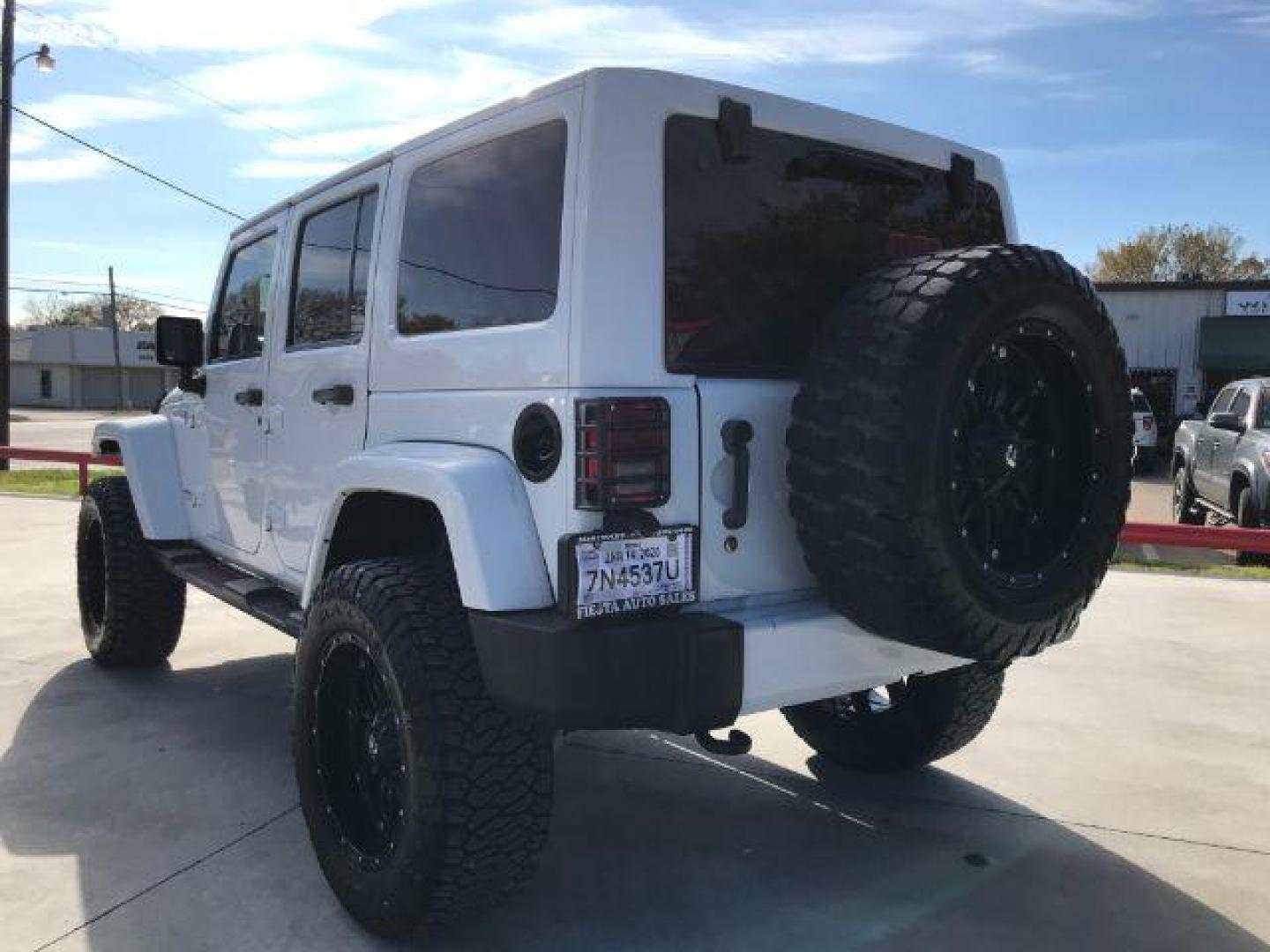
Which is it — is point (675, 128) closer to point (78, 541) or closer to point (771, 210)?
point (771, 210)

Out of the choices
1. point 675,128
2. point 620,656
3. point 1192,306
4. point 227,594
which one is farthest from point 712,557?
point 1192,306

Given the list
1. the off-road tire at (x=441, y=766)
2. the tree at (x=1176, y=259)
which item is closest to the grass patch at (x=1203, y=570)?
the off-road tire at (x=441, y=766)

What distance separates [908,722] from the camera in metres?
3.66

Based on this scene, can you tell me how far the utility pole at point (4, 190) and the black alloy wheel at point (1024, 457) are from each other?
1752cm

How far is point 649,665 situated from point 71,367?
239ft

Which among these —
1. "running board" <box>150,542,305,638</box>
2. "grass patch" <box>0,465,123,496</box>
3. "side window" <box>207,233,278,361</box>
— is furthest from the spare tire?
"grass patch" <box>0,465,123,496</box>

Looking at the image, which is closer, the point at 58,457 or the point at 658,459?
the point at 658,459

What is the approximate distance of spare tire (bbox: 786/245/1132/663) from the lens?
2.18m

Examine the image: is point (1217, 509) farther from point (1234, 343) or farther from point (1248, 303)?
point (1248, 303)

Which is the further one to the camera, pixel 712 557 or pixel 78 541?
pixel 78 541

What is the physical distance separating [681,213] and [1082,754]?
2.83m

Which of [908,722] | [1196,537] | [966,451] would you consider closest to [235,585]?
[908,722]

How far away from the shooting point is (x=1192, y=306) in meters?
25.4

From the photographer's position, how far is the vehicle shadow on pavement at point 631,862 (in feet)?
8.90
